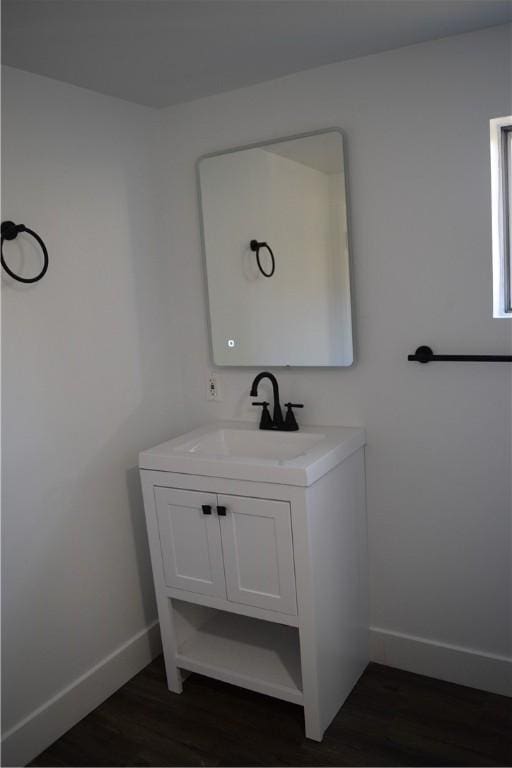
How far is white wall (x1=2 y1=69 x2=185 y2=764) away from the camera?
6.69 ft

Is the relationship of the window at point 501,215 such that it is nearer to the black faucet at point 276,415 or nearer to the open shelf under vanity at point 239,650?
the black faucet at point 276,415

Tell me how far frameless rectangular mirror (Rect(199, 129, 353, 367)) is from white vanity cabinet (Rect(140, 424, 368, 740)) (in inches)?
16.1

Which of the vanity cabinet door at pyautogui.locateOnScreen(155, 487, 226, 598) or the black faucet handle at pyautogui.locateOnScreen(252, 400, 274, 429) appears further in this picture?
the black faucet handle at pyautogui.locateOnScreen(252, 400, 274, 429)

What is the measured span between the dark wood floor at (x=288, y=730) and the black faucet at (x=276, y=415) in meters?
0.99

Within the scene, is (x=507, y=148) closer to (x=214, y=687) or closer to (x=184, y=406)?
(x=184, y=406)

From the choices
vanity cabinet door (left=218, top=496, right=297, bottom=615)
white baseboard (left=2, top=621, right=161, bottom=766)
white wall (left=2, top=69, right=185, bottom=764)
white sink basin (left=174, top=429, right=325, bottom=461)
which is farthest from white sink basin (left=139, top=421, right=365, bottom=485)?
white baseboard (left=2, top=621, right=161, bottom=766)

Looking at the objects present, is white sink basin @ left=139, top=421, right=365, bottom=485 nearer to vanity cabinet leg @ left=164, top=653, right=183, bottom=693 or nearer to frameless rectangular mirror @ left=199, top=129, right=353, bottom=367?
frameless rectangular mirror @ left=199, top=129, right=353, bottom=367

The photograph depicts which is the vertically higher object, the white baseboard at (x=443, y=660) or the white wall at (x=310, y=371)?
the white wall at (x=310, y=371)

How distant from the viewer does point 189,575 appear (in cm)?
224

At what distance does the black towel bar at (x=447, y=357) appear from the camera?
2033mm

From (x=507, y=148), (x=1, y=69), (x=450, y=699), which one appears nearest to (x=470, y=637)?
(x=450, y=699)

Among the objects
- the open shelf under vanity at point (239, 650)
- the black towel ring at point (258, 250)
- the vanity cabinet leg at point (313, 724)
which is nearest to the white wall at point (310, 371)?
the open shelf under vanity at point (239, 650)

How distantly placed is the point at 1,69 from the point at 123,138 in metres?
0.57

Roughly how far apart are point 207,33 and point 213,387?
1.35 m
